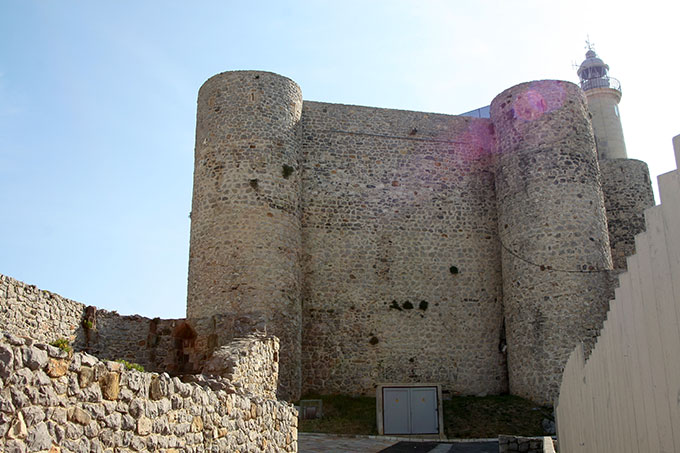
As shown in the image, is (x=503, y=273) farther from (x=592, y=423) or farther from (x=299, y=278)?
(x=592, y=423)

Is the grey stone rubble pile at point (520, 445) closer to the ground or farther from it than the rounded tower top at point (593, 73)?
closer to the ground

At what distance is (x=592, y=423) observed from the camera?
261 inches

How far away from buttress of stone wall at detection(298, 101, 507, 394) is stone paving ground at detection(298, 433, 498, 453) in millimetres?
4156

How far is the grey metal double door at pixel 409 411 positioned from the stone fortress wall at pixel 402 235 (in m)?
2.84

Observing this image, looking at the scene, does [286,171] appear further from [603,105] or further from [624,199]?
[603,105]

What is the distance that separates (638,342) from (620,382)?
74 centimetres

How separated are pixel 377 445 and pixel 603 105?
2840 cm

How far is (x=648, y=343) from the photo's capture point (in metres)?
4.07

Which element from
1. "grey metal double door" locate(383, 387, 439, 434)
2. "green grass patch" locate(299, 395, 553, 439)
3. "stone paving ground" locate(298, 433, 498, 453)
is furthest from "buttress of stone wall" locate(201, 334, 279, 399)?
"grey metal double door" locate(383, 387, 439, 434)

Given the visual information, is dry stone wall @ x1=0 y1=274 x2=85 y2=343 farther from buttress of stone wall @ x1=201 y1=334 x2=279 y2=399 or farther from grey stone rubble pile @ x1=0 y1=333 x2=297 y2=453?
grey stone rubble pile @ x1=0 y1=333 x2=297 y2=453

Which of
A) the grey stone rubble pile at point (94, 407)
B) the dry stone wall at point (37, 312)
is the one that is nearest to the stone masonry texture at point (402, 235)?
the dry stone wall at point (37, 312)

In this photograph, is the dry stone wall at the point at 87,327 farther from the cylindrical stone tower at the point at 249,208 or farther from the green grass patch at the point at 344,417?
the green grass patch at the point at 344,417

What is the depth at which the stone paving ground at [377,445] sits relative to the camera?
12656mm

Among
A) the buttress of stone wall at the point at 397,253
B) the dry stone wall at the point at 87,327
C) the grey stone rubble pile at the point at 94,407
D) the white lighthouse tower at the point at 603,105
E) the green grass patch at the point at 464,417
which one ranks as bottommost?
the green grass patch at the point at 464,417
